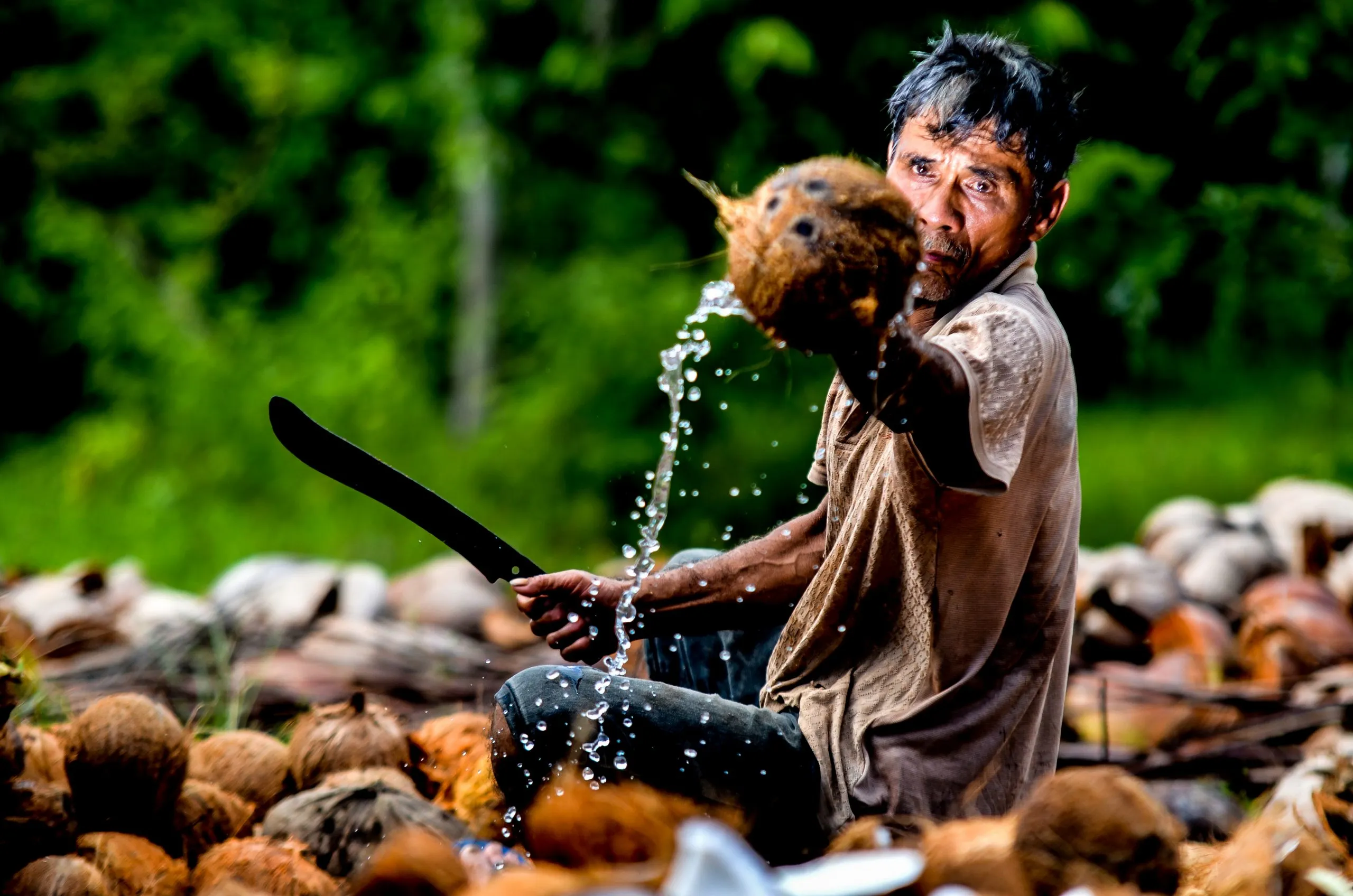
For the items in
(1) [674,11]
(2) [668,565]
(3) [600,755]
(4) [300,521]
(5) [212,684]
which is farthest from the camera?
(4) [300,521]

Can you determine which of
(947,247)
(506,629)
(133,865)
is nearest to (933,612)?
(947,247)

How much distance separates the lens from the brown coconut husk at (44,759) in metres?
2.28

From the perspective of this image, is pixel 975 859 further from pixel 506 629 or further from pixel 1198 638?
pixel 506 629

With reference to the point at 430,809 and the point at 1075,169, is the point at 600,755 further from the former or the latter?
the point at 1075,169

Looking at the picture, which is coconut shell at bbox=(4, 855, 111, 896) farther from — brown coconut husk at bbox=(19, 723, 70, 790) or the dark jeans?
the dark jeans

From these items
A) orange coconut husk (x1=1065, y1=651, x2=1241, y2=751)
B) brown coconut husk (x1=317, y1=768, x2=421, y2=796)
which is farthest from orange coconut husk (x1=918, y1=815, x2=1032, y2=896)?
orange coconut husk (x1=1065, y1=651, x2=1241, y2=751)

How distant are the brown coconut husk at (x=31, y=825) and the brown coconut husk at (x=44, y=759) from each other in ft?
0.44

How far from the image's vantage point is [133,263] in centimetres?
938

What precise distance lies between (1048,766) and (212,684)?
2338 millimetres

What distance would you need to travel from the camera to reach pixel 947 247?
6.01 ft

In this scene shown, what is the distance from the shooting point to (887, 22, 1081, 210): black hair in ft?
5.98

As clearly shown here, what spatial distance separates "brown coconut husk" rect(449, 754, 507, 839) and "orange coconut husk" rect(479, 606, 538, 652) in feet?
5.88

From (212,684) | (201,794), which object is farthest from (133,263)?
(201,794)

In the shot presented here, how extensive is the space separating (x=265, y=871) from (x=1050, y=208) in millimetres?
1435
